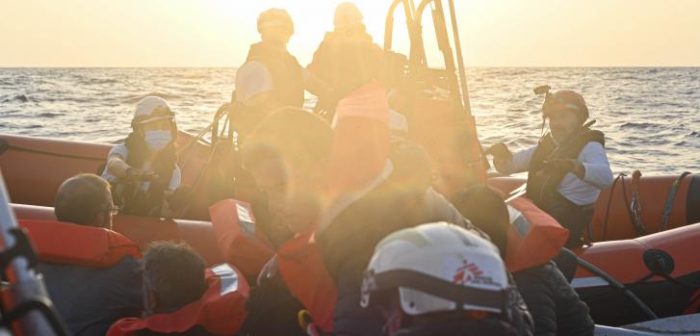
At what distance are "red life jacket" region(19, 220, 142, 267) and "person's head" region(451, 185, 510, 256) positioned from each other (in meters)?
1.22

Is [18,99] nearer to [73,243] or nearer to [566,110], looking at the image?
[566,110]

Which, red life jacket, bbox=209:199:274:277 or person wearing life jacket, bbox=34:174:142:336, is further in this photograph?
red life jacket, bbox=209:199:274:277

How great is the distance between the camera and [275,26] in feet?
15.7

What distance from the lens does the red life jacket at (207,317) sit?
8.13 ft

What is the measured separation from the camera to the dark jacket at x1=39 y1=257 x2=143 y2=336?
2.76 m

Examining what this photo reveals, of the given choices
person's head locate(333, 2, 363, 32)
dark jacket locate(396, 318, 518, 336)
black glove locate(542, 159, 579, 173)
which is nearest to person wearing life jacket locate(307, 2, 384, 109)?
person's head locate(333, 2, 363, 32)

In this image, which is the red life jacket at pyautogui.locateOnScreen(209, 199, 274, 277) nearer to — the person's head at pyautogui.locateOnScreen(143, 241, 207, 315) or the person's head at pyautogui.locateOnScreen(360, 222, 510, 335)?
the person's head at pyautogui.locateOnScreen(143, 241, 207, 315)

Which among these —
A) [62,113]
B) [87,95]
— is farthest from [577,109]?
[87,95]

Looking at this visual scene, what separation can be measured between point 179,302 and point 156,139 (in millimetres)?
2499

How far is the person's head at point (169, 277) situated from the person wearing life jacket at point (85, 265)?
0.30 meters

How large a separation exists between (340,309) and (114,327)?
3.30 ft

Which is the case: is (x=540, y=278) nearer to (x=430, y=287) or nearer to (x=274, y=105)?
(x=430, y=287)

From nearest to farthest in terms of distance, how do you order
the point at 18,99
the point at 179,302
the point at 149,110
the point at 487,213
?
the point at 487,213, the point at 179,302, the point at 149,110, the point at 18,99

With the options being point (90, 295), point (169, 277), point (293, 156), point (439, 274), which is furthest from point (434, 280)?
point (90, 295)
